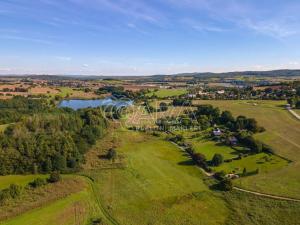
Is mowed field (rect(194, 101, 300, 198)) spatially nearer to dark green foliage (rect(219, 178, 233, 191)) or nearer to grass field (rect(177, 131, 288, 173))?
grass field (rect(177, 131, 288, 173))

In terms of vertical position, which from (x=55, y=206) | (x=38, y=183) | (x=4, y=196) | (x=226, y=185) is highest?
(x=226, y=185)

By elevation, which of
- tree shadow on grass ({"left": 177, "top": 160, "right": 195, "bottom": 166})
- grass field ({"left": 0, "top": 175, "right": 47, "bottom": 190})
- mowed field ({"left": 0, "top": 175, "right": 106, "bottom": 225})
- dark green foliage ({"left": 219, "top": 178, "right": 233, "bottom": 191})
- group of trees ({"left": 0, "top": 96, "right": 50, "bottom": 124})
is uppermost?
group of trees ({"left": 0, "top": 96, "right": 50, "bottom": 124})

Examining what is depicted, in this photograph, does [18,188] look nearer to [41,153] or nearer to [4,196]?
[4,196]

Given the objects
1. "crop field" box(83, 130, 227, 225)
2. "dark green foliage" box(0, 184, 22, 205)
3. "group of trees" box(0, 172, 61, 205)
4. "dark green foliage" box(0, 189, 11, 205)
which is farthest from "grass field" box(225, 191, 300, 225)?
"dark green foliage" box(0, 189, 11, 205)

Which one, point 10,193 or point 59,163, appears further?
point 59,163

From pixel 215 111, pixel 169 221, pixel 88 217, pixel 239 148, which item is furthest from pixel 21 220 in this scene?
pixel 215 111

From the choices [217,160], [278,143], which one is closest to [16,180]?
[217,160]
